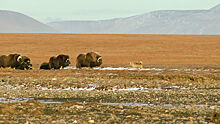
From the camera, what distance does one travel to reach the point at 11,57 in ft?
116

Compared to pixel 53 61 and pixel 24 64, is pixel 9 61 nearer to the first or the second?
pixel 24 64

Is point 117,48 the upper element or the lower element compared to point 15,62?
upper

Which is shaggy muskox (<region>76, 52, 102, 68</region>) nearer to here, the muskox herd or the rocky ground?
the muskox herd

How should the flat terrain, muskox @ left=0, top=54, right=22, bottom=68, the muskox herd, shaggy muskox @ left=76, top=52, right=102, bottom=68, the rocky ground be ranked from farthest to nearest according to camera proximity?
the flat terrain
shaggy muskox @ left=76, top=52, right=102, bottom=68
muskox @ left=0, top=54, right=22, bottom=68
the muskox herd
the rocky ground

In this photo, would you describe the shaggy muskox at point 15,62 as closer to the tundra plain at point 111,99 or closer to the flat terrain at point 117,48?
the tundra plain at point 111,99

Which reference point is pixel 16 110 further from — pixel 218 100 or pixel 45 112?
pixel 218 100

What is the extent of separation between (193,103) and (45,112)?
601 cm

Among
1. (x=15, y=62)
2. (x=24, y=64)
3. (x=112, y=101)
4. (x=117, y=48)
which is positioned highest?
(x=117, y=48)

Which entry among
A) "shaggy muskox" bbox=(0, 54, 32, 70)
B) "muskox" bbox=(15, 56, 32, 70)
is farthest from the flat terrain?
"shaggy muskox" bbox=(0, 54, 32, 70)

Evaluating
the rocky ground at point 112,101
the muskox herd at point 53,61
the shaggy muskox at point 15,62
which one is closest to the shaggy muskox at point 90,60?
the muskox herd at point 53,61

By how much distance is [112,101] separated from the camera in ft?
57.0

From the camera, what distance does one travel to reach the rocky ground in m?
13.3

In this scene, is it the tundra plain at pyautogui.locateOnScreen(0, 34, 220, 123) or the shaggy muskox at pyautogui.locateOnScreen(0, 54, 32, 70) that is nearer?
the tundra plain at pyautogui.locateOnScreen(0, 34, 220, 123)

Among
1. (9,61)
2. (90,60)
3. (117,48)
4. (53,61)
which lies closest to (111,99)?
(90,60)
